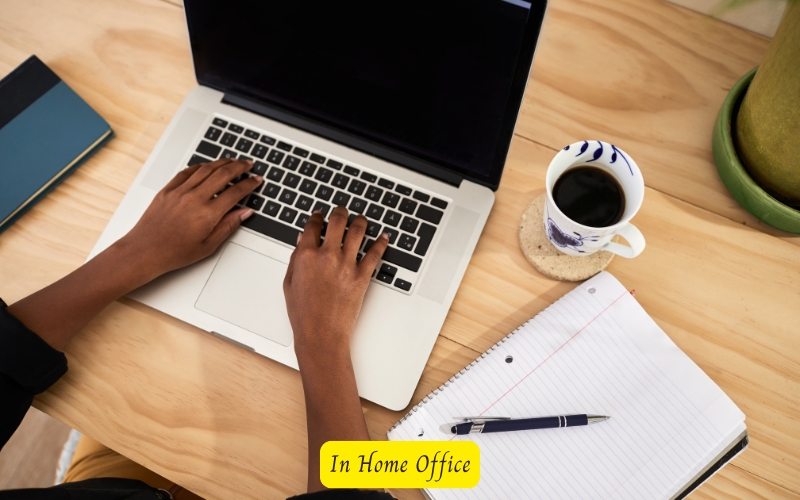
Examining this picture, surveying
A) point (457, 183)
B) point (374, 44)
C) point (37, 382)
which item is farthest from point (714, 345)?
point (37, 382)

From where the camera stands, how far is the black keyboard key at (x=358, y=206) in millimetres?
695

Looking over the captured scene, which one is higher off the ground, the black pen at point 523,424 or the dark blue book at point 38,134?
the dark blue book at point 38,134

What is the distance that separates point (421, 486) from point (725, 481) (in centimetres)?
33

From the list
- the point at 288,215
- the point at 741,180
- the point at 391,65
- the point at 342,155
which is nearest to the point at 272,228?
the point at 288,215

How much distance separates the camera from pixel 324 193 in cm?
70

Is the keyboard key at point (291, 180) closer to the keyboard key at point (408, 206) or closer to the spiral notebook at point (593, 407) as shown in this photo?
the keyboard key at point (408, 206)

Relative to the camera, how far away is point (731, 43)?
2.47 feet

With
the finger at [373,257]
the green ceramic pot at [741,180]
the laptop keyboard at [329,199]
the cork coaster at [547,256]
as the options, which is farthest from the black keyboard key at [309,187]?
the green ceramic pot at [741,180]

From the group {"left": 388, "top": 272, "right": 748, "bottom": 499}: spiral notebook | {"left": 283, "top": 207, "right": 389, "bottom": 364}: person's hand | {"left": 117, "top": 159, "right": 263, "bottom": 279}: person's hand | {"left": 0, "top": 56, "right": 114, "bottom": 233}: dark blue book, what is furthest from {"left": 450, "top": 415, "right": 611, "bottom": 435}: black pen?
{"left": 0, "top": 56, "right": 114, "bottom": 233}: dark blue book

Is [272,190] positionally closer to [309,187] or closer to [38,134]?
[309,187]

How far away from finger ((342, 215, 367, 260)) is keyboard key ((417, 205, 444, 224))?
0.07 m

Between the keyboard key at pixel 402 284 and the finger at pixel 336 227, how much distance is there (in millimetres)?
79

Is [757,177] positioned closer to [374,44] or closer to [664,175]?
[664,175]

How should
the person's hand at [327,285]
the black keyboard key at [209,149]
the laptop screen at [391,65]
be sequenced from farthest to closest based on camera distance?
the black keyboard key at [209,149] → the person's hand at [327,285] → the laptop screen at [391,65]
